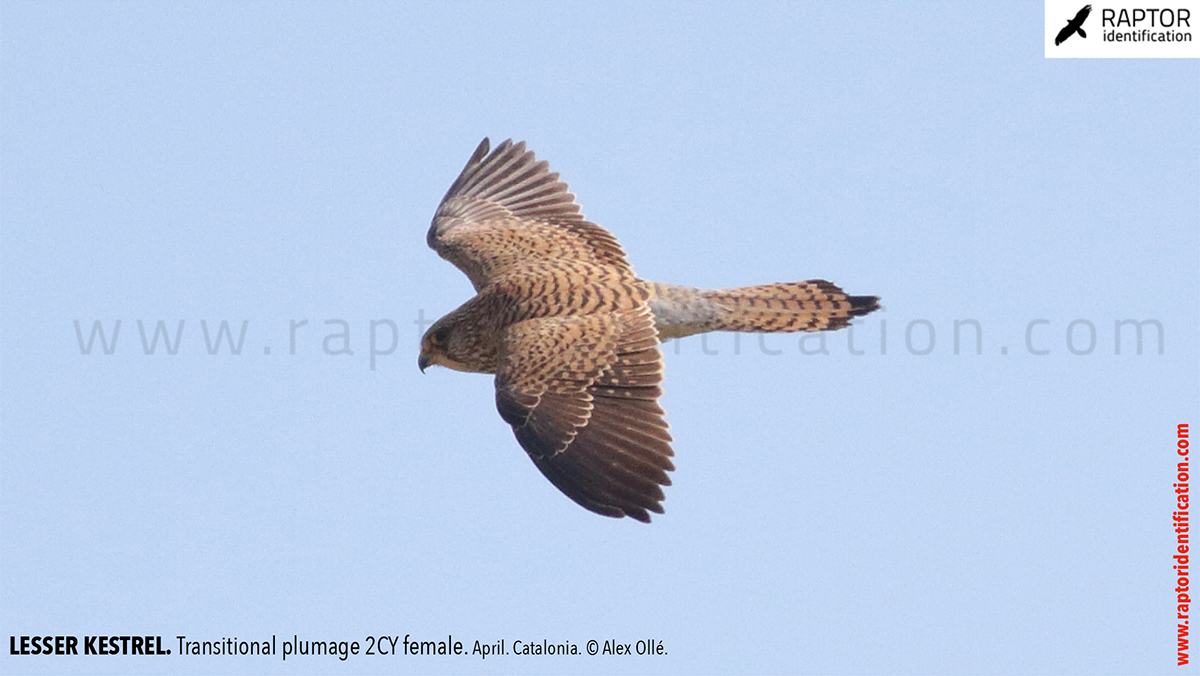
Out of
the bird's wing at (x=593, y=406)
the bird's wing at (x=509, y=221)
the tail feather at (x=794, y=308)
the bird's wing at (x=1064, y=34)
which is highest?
the bird's wing at (x=1064, y=34)

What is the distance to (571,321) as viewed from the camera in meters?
8.61

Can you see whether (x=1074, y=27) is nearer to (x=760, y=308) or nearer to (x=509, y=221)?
(x=760, y=308)

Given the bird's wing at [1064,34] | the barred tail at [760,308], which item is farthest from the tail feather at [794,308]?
the bird's wing at [1064,34]

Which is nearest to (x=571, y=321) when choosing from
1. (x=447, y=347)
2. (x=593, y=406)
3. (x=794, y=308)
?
(x=593, y=406)

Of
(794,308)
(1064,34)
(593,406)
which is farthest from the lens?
(1064,34)

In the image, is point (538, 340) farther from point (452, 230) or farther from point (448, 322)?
point (452, 230)

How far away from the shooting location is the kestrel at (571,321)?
25.7 feet

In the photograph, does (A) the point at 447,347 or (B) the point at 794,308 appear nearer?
(B) the point at 794,308

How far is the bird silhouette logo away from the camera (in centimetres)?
1051

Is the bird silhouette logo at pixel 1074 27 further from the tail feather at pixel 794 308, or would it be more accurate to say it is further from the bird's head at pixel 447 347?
the bird's head at pixel 447 347

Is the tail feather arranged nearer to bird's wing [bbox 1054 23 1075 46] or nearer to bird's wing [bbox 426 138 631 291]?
bird's wing [bbox 426 138 631 291]

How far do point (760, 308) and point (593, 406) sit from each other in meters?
1.37

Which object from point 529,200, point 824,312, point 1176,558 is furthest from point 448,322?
point 1176,558

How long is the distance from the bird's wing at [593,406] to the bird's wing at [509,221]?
1.19m
